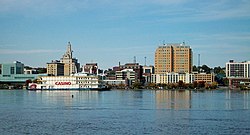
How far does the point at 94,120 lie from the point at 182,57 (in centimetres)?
14496

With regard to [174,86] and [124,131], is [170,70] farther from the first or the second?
[124,131]

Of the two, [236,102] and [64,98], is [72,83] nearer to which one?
[64,98]

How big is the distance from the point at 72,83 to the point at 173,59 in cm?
6162

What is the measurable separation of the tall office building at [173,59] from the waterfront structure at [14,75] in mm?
48245

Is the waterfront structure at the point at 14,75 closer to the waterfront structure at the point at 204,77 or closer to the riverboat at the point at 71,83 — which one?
the riverboat at the point at 71,83

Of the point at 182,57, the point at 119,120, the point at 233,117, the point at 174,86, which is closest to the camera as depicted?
the point at 119,120

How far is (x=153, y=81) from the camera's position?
600 ft

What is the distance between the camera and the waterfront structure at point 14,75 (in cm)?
17162

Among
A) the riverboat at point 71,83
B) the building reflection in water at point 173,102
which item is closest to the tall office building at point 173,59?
the riverboat at point 71,83

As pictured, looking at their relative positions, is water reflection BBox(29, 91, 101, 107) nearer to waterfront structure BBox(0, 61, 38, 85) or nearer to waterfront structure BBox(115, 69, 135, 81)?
waterfront structure BBox(0, 61, 38, 85)

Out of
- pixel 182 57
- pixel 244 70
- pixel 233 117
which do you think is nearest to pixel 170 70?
pixel 182 57

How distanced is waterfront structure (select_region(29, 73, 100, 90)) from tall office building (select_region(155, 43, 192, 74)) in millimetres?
53366

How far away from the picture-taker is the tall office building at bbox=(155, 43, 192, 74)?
588ft

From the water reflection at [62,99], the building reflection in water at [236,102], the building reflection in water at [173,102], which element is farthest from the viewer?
the water reflection at [62,99]
